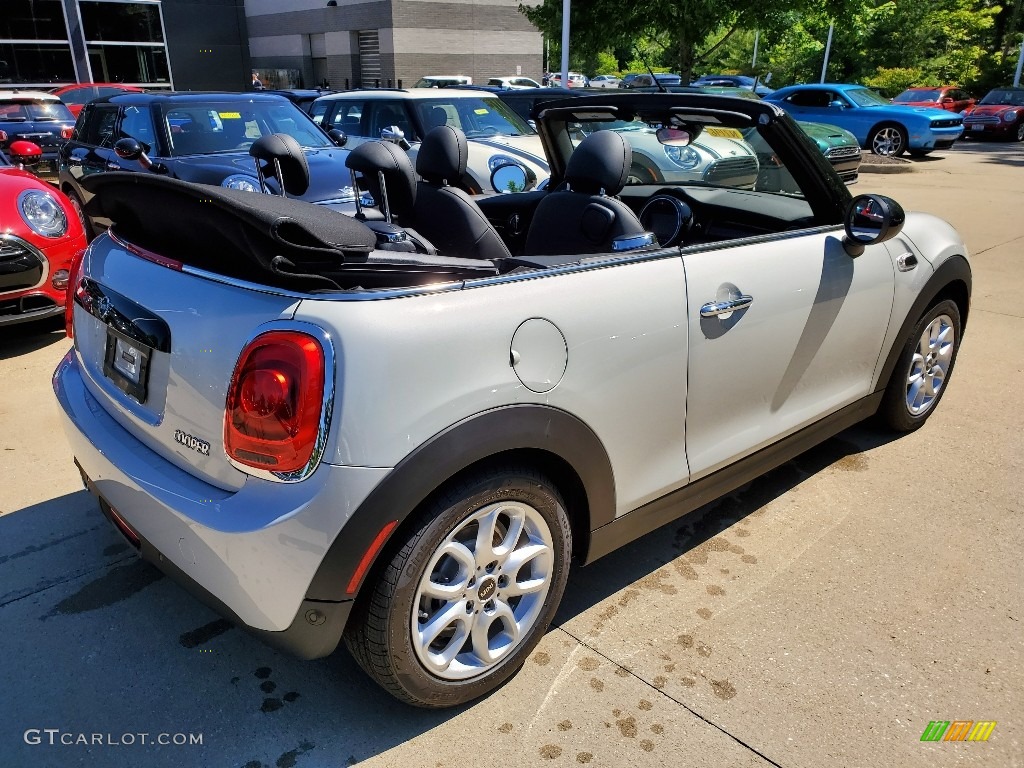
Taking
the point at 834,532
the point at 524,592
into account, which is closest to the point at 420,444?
the point at 524,592

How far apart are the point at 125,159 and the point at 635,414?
6525 millimetres

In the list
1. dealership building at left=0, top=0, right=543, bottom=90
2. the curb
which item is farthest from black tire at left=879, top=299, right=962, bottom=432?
dealership building at left=0, top=0, right=543, bottom=90

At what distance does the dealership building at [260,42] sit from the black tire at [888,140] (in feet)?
62.9

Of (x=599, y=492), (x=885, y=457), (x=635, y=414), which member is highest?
(x=635, y=414)

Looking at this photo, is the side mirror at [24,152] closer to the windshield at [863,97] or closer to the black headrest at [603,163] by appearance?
the black headrest at [603,163]

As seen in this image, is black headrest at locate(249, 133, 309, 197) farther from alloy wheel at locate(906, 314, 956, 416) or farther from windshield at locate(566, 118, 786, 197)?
alloy wheel at locate(906, 314, 956, 416)

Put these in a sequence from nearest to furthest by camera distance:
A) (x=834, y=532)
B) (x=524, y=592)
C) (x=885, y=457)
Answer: (x=524, y=592), (x=834, y=532), (x=885, y=457)

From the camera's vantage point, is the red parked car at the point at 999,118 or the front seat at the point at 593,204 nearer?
the front seat at the point at 593,204

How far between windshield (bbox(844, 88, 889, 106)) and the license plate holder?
1814 centimetres

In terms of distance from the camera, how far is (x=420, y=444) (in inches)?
73.9

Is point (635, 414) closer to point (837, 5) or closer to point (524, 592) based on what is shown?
point (524, 592)

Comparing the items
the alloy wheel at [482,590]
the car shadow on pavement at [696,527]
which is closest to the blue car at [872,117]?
the car shadow on pavement at [696,527]

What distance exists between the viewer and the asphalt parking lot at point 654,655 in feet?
7.09

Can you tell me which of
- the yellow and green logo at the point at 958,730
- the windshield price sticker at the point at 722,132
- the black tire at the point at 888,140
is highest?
the windshield price sticker at the point at 722,132
